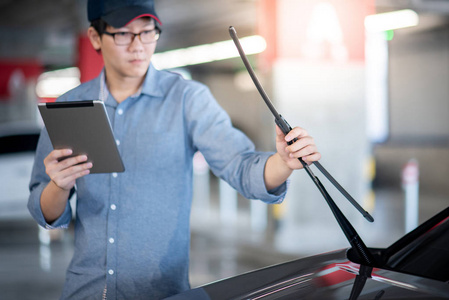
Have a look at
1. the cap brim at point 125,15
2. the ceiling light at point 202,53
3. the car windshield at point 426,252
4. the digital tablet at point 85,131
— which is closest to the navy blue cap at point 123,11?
the cap brim at point 125,15

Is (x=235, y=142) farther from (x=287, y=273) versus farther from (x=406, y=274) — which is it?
(x=406, y=274)

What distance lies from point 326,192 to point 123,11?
0.91 m

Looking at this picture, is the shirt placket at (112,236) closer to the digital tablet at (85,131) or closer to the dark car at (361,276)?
the digital tablet at (85,131)

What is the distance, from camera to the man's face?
6.77ft

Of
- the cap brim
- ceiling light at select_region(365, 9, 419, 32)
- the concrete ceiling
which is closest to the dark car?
the cap brim

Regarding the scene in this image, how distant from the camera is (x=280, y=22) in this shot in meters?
7.22

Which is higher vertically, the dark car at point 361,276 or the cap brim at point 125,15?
the cap brim at point 125,15

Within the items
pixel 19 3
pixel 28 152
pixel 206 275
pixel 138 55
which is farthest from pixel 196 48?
pixel 138 55

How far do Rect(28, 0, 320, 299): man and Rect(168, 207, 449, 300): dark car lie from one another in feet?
0.79

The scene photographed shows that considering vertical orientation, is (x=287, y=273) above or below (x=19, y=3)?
below

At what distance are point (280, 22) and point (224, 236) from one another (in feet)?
10.5

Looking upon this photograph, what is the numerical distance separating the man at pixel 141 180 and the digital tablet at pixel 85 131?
169 mm

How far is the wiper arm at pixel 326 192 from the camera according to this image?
5.71 feet

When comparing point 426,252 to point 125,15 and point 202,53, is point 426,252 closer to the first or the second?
point 125,15
